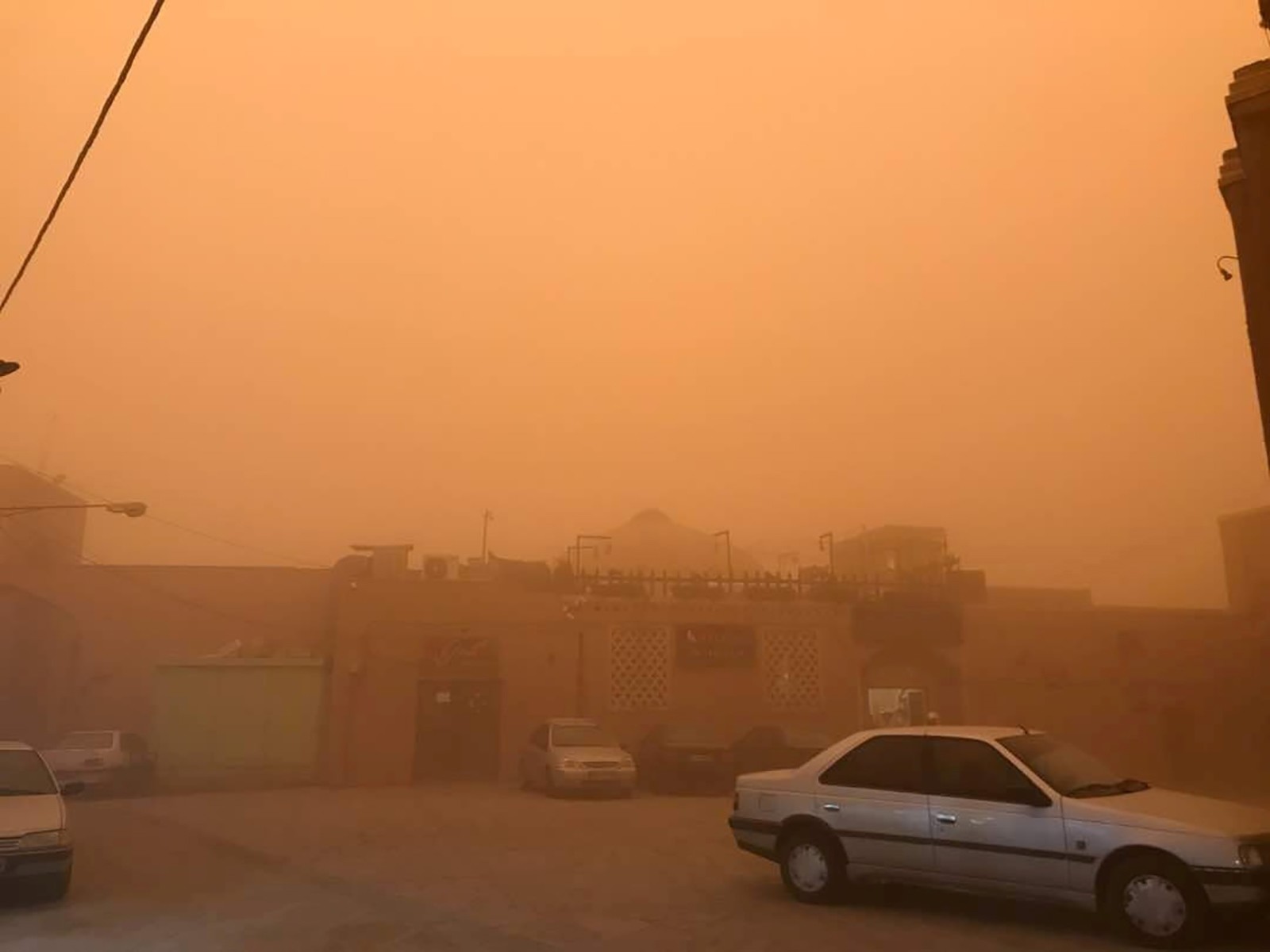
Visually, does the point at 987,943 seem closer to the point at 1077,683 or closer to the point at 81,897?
the point at 81,897

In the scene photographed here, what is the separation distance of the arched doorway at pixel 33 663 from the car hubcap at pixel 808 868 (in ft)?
103

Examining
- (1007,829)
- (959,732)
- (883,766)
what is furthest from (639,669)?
(1007,829)

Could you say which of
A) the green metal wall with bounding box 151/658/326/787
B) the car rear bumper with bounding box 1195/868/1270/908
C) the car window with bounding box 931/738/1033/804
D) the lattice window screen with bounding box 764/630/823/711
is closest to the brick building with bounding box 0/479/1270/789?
the lattice window screen with bounding box 764/630/823/711

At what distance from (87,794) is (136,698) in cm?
1196

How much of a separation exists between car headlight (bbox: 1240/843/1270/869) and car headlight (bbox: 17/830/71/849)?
32.8 feet

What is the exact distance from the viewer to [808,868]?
911cm

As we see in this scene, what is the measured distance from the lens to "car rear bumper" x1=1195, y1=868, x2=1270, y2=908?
22.6 ft

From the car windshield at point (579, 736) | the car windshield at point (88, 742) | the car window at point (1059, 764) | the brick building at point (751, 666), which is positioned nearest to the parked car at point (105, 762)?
the car windshield at point (88, 742)

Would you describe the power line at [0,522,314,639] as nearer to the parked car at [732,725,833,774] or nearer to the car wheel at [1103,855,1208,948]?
the parked car at [732,725,833,774]

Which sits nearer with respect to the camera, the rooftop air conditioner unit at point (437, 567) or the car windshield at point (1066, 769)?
the car windshield at point (1066, 769)

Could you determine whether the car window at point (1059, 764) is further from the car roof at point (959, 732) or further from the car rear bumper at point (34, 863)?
the car rear bumper at point (34, 863)

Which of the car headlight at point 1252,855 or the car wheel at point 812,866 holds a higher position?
the car headlight at point 1252,855

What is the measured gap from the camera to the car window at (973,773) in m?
8.09

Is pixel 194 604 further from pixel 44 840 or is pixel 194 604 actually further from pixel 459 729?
pixel 44 840
